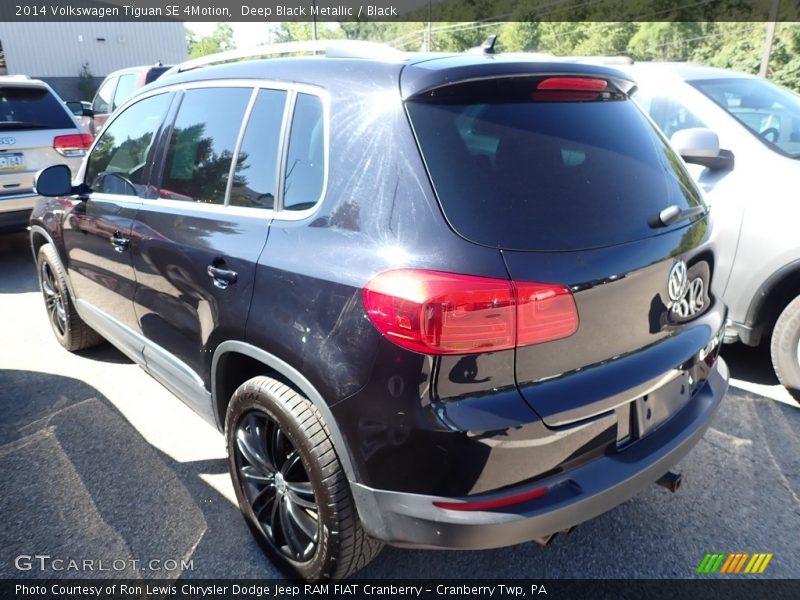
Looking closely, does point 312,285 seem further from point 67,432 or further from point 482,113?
point 67,432

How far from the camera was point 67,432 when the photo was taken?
3383 millimetres

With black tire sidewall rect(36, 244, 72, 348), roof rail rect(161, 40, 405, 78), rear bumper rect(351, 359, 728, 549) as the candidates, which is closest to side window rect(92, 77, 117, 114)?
black tire sidewall rect(36, 244, 72, 348)

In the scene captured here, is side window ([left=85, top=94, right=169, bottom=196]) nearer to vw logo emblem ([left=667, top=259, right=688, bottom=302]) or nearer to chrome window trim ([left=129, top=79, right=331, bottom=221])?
chrome window trim ([left=129, top=79, right=331, bottom=221])

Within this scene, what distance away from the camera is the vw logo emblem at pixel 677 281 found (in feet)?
6.93

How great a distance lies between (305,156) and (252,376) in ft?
2.95

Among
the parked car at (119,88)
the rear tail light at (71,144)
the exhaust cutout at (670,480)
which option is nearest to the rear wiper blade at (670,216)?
the exhaust cutout at (670,480)

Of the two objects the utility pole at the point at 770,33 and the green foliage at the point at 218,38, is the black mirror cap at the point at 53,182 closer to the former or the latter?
the utility pole at the point at 770,33

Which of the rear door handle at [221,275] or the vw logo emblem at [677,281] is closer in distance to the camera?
the vw logo emblem at [677,281]

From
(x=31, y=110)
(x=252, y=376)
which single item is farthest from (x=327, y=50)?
(x=31, y=110)

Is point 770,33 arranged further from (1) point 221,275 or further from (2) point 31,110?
(1) point 221,275

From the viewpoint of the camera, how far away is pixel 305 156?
2.16m

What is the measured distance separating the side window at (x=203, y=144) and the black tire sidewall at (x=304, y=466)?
84 cm

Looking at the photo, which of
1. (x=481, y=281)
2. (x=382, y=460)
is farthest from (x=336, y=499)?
(x=481, y=281)

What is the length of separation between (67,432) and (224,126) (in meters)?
1.98
